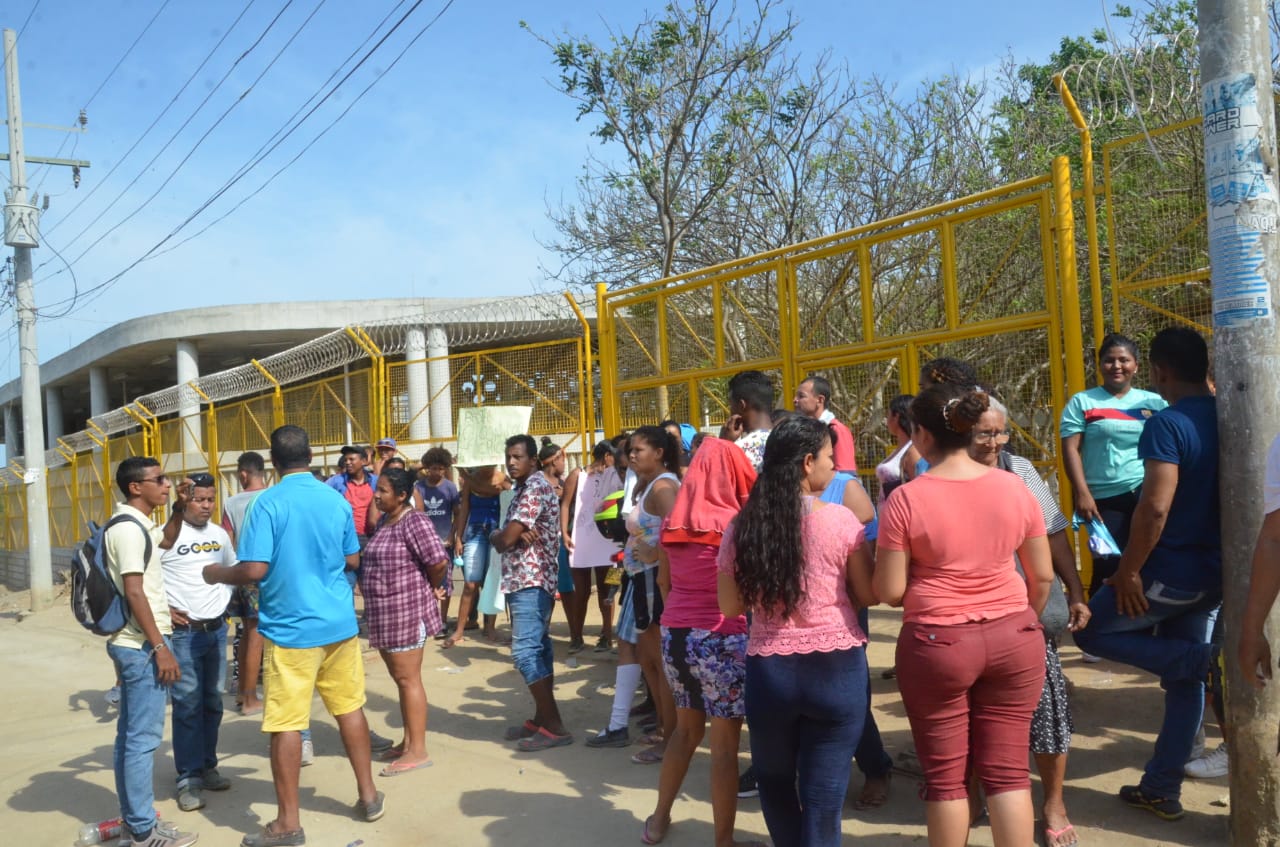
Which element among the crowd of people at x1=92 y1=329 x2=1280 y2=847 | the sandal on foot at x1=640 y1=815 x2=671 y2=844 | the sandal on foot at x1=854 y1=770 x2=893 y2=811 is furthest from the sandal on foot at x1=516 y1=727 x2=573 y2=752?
the sandal on foot at x1=854 y1=770 x2=893 y2=811

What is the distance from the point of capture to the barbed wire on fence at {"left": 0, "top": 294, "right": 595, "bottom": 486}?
37.1 feet

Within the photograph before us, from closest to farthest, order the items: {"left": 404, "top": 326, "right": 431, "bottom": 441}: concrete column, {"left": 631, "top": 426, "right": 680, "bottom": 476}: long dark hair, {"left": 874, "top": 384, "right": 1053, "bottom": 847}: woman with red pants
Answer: {"left": 874, "top": 384, "right": 1053, "bottom": 847}: woman with red pants → {"left": 631, "top": 426, "right": 680, "bottom": 476}: long dark hair → {"left": 404, "top": 326, "right": 431, "bottom": 441}: concrete column

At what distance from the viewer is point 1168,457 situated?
3715 mm

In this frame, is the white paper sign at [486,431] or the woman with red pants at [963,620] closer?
the woman with red pants at [963,620]

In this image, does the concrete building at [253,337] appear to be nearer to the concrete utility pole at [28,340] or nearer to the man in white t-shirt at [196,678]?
the concrete utility pole at [28,340]

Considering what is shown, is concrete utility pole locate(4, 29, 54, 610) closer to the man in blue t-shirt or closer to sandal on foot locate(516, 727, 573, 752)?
sandal on foot locate(516, 727, 573, 752)

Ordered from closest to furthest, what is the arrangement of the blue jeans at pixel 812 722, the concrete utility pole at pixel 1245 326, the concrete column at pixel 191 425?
the blue jeans at pixel 812 722
the concrete utility pole at pixel 1245 326
the concrete column at pixel 191 425

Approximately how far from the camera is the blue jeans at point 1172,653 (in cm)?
388

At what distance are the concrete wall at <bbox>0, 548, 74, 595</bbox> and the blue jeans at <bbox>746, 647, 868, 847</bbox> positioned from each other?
20.5 meters

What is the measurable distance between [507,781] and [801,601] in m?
2.79

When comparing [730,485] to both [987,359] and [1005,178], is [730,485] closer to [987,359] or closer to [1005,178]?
[987,359]

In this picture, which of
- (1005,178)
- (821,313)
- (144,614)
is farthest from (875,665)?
(1005,178)

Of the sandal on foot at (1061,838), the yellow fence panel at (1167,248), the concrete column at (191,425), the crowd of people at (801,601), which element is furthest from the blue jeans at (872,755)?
the concrete column at (191,425)

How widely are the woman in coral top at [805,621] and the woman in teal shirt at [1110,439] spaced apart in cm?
223
